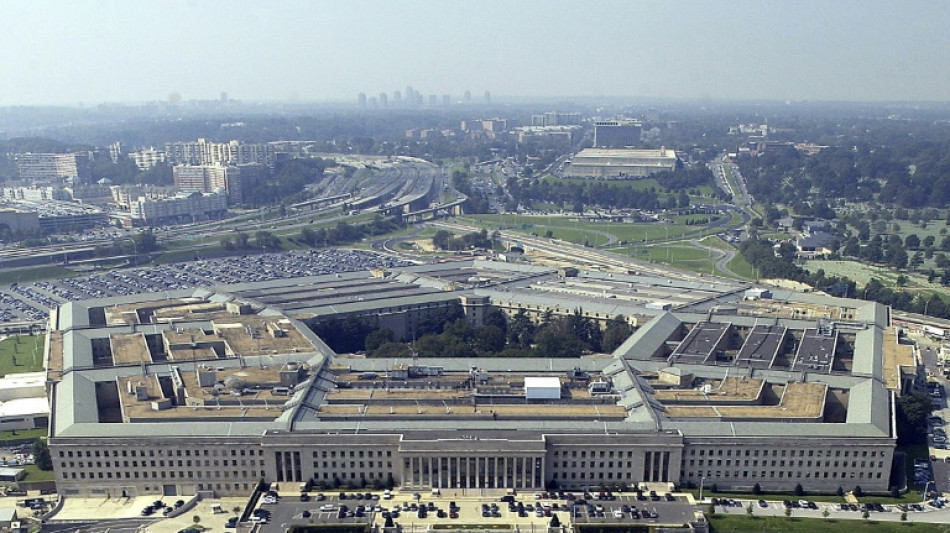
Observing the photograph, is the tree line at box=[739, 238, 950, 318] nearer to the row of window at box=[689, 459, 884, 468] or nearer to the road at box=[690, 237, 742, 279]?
the road at box=[690, 237, 742, 279]

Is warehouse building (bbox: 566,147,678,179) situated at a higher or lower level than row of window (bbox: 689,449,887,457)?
higher

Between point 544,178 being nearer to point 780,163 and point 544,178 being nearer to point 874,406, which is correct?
point 780,163

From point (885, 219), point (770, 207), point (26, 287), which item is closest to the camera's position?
point (26, 287)

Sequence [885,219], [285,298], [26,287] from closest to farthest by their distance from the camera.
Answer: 1. [285,298]
2. [26,287]
3. [885,219]

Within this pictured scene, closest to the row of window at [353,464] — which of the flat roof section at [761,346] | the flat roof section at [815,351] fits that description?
the flat roof section at [761,346]

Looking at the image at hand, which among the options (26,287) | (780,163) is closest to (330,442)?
(26,287)

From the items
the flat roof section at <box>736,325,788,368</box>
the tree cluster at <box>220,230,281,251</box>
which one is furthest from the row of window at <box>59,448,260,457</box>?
the tree cluster at <box>220,230,281,251</box>

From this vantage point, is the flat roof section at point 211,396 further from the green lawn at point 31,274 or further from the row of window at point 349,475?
the green lawn at point 31,274

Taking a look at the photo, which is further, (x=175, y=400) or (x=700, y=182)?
(x=700, y=182)
